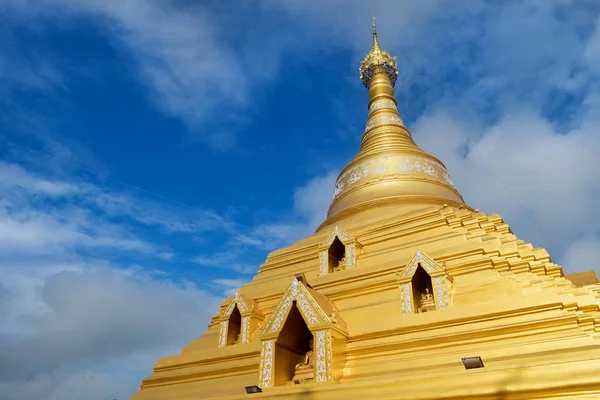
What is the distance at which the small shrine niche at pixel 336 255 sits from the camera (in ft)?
33.5

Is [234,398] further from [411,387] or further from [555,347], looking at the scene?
[555,347]

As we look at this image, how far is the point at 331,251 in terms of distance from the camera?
414 inches

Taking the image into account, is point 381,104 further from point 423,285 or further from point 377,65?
point 423,285

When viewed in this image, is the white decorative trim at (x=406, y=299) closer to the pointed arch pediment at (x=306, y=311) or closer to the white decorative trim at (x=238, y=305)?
the pointed arch pediment at (x=306, y=311)

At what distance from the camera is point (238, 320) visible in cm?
962

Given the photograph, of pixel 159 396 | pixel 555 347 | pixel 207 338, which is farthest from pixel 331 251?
pixel 555 347

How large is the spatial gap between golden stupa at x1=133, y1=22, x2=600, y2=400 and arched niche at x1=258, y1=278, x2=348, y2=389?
0.06 feet

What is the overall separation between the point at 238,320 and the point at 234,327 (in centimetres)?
17

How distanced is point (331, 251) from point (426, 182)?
3.95 metres

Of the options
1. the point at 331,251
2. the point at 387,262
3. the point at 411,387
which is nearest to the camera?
the point at 411,387

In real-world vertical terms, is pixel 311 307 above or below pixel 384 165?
below

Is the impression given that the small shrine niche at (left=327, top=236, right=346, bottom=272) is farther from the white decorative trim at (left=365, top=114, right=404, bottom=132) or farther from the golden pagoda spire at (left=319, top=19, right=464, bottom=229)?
the white decorative trim at (left=365, top=114, right=404, bottom=132)

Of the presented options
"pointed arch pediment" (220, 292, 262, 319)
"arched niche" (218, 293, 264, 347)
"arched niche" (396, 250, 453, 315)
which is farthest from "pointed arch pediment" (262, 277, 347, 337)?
"pointed arch pediment" (220, 292, 262, 319)

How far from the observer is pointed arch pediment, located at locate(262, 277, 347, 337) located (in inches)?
275
